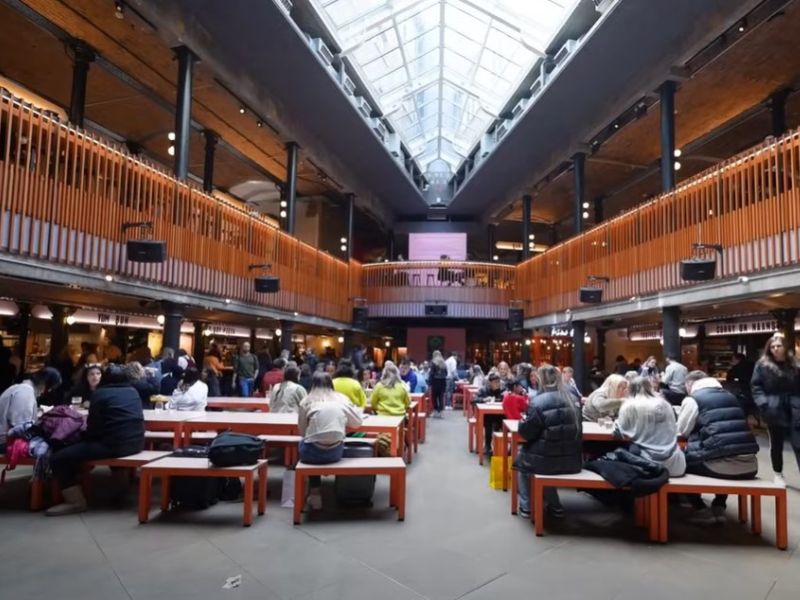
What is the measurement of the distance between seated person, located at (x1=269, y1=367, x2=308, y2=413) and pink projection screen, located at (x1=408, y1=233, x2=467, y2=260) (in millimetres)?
16564

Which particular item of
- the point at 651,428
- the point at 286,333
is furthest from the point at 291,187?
the point at 651,428

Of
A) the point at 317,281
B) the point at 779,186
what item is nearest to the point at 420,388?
the point at 317,281

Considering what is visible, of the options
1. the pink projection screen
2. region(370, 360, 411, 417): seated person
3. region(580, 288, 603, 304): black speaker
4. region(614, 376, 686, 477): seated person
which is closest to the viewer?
region(614, 376, 686, 477): seated person

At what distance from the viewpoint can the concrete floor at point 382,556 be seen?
348 centimetres

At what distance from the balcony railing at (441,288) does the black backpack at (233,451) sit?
47.2 feet

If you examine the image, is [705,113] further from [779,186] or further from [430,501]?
[430,501]

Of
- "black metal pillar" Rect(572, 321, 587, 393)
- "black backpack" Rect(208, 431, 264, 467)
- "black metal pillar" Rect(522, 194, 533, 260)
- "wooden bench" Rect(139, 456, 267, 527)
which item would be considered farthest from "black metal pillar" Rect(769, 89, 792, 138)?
"wooden bench" Rect(139, 456, 267, 527)

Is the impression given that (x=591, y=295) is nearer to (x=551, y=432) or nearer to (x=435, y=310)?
(x=435, y=310)

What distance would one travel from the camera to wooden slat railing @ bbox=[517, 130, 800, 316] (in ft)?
24.5

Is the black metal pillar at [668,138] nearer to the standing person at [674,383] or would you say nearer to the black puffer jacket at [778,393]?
the standing person at [674,383]

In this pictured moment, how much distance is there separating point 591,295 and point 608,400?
254 inches

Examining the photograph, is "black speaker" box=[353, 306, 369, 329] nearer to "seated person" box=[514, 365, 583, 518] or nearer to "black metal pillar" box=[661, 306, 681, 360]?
"black metal pillar" box=[661, 306, 681, 360]

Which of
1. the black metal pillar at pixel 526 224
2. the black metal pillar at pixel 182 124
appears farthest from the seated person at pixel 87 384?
the black metal pillar at pixel 526 224

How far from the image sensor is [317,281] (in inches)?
611
